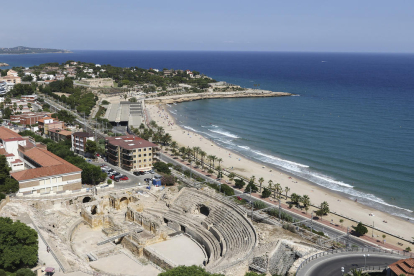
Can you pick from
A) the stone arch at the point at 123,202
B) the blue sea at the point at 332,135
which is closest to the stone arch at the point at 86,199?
the stone arch at the point at 123,202

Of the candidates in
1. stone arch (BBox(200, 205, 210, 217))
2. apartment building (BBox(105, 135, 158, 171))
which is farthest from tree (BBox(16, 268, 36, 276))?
apartment building (BBox(105, 135, 158, 171))

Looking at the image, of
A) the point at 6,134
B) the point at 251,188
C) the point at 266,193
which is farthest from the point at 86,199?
the point at 6,134

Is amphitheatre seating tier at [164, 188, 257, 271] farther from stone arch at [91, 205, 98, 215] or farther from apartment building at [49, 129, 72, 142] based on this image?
apartment building at [49, 129, 72, 142]

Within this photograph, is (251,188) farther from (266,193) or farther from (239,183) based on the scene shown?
(266,193)

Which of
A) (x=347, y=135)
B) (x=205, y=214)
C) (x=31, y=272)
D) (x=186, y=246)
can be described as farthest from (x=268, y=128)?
(x=31, y=272)

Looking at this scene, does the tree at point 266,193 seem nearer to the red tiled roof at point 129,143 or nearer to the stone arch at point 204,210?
the stone arch at point 204,210

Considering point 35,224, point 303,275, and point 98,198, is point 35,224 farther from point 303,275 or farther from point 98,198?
point 303,275
